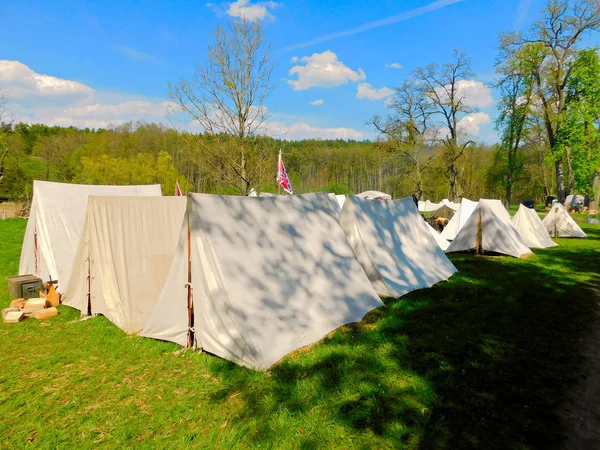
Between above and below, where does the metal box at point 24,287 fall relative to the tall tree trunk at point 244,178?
below

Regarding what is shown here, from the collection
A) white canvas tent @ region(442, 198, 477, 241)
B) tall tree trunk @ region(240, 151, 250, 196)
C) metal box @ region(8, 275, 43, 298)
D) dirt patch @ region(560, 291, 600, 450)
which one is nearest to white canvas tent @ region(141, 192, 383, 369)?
dirt patch @ region(560, 291, 600, 450)

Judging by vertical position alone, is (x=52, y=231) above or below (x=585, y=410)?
above

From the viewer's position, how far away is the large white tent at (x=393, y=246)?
6883mm

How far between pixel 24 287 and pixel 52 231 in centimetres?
143

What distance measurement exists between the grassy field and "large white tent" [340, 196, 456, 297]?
1089 millimetres

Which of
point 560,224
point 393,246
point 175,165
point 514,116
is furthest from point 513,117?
point 175,165

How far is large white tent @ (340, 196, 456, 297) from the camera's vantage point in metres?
6.88

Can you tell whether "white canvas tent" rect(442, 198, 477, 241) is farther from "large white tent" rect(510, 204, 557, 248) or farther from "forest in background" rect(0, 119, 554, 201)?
"forest in background" rect(0, 119, 554, 201)

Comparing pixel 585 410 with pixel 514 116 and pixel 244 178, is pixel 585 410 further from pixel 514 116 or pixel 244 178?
pixel 514 116

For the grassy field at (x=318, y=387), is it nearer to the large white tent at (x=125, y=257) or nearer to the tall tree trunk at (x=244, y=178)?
the large white tent at (x=125, y=257)

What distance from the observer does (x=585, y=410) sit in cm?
328

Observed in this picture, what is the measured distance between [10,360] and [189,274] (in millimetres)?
2489

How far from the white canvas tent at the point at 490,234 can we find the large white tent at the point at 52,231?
1190 cm

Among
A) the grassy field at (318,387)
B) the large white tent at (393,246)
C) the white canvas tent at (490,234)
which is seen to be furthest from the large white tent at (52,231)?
the white canvas tent at (490,234)
